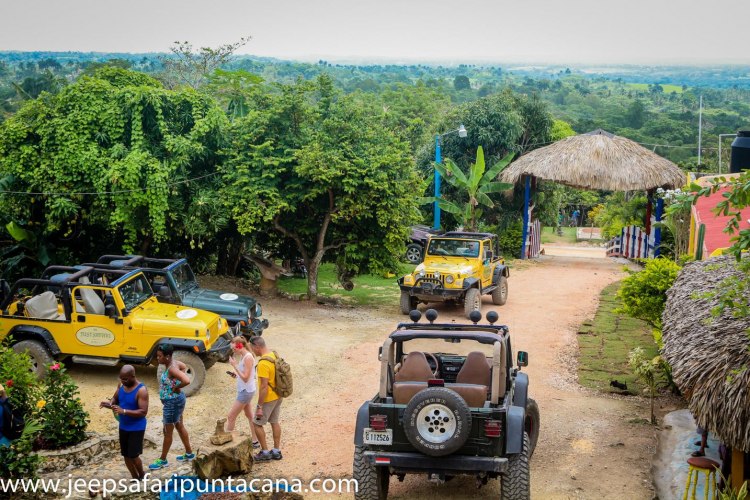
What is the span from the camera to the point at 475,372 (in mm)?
9336

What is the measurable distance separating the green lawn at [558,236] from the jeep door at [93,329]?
2788 cm

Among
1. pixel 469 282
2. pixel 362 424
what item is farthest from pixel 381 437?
pixel 469 282

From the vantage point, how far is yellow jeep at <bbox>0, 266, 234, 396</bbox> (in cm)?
1329

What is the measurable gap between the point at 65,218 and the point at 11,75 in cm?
7103

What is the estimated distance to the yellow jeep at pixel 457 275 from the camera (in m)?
19.2

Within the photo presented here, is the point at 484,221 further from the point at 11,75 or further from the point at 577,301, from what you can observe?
the point at 11,75

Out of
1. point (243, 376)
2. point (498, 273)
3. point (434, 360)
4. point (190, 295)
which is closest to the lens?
point (434, 360)

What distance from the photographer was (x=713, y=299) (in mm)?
10391

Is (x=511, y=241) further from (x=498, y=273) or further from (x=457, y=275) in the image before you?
(x=457, y=275)

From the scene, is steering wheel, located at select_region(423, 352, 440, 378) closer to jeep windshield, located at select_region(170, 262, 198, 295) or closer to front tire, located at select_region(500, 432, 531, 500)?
front tire, located at select_region(500, 432, 531, 500)

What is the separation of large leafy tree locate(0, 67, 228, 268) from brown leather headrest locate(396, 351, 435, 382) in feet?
35.4

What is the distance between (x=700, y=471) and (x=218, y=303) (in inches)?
349

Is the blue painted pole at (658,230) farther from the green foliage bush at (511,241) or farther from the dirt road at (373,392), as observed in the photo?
the dirt road at (373,392)

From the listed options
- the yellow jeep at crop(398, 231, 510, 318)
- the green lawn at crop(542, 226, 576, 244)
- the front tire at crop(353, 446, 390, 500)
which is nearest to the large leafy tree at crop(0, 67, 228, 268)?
the yellow jeep at crop(398, 231, 510, 318)
